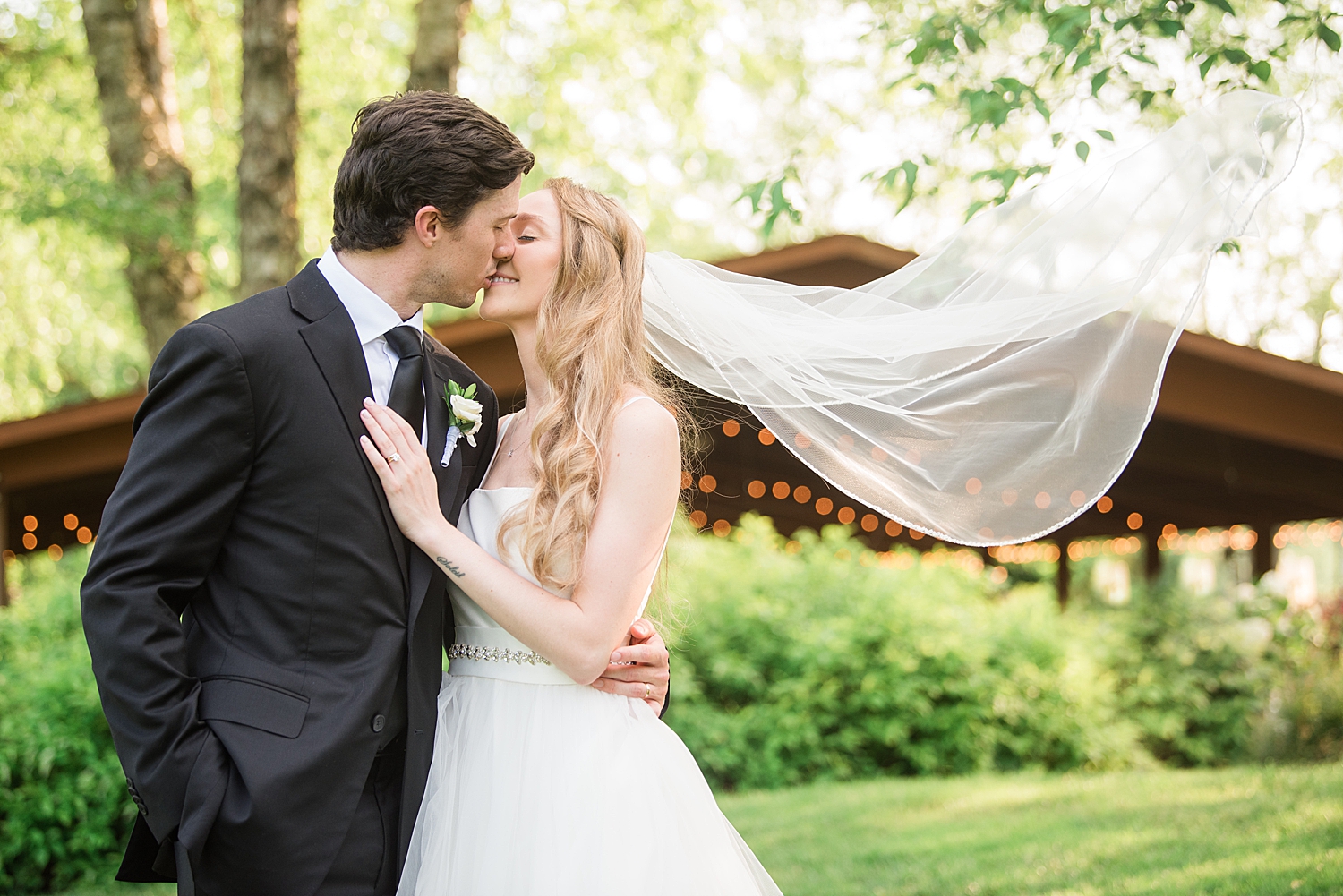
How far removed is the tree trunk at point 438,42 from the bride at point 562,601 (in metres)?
4.76

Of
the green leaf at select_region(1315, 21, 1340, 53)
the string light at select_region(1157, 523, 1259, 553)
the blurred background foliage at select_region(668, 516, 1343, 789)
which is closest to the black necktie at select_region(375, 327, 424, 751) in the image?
the green leaf at select_region(1315, 21, 1340, 53)

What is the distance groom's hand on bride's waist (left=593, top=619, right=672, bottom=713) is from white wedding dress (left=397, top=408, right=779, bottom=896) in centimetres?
4

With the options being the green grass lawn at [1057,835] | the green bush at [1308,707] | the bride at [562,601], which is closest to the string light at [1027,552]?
the green bush at [1308,707]

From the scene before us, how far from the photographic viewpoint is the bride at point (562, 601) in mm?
2639

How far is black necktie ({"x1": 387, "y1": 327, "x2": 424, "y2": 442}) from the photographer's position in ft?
8.73

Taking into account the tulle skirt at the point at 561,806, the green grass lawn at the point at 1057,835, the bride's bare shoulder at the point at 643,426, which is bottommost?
the green grass lawn at the point at 1057,835

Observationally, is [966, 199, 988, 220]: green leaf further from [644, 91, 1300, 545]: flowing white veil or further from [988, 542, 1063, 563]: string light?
[988, 542, 1063, 563]: string light

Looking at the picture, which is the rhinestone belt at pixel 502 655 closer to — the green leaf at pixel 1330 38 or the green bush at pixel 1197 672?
the green leaf at pixel 1330 38

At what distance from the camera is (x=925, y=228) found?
23031 millimetres

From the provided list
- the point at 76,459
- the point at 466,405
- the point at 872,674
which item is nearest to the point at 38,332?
the point at 76,459

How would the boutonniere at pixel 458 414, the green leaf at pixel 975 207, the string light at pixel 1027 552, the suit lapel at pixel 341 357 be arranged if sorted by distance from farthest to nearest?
the string light at pixel 1027 552 → the green leaf at pixel 975 207 → the boutonniere at pixel 458 414 → the suit lapel at pixel 341 357

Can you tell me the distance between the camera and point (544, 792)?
276 centimetres

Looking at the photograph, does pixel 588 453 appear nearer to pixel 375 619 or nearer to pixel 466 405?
pixel 466 405

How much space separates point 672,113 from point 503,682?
50.8 feet
